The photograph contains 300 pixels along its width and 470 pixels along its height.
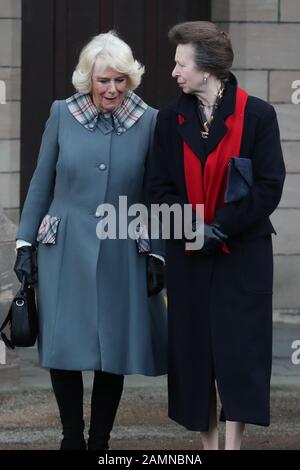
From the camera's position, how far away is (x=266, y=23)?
34.8ft

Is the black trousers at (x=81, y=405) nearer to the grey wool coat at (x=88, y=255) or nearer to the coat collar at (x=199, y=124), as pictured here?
the grey wool coat at (x=88, y=255)

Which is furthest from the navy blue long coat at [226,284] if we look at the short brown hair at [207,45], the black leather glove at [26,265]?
the black leather glove at [26,265]

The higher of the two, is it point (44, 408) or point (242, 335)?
point (242, 335)

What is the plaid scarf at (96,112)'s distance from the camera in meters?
6.39

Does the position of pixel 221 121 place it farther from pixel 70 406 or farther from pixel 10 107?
pixel 10 107

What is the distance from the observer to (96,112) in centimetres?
638

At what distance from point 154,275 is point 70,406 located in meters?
0.69

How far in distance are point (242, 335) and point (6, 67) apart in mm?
4568

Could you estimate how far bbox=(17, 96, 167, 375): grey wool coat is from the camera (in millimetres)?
6363

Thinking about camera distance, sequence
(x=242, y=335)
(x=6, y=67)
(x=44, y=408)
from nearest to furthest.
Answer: (x=242, y=335), (x=44, y=408), (x=6, y=67)

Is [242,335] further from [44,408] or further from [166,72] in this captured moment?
[166,72]

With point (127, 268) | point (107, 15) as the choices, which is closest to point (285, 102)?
point (107, 15)

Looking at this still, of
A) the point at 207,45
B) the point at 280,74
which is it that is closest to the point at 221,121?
the point at 207,45

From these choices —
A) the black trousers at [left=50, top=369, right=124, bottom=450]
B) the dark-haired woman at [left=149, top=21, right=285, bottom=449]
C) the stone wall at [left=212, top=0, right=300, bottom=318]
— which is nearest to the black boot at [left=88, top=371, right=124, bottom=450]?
the black trousers at [left=50, top=369, right=124, bottom=450]
